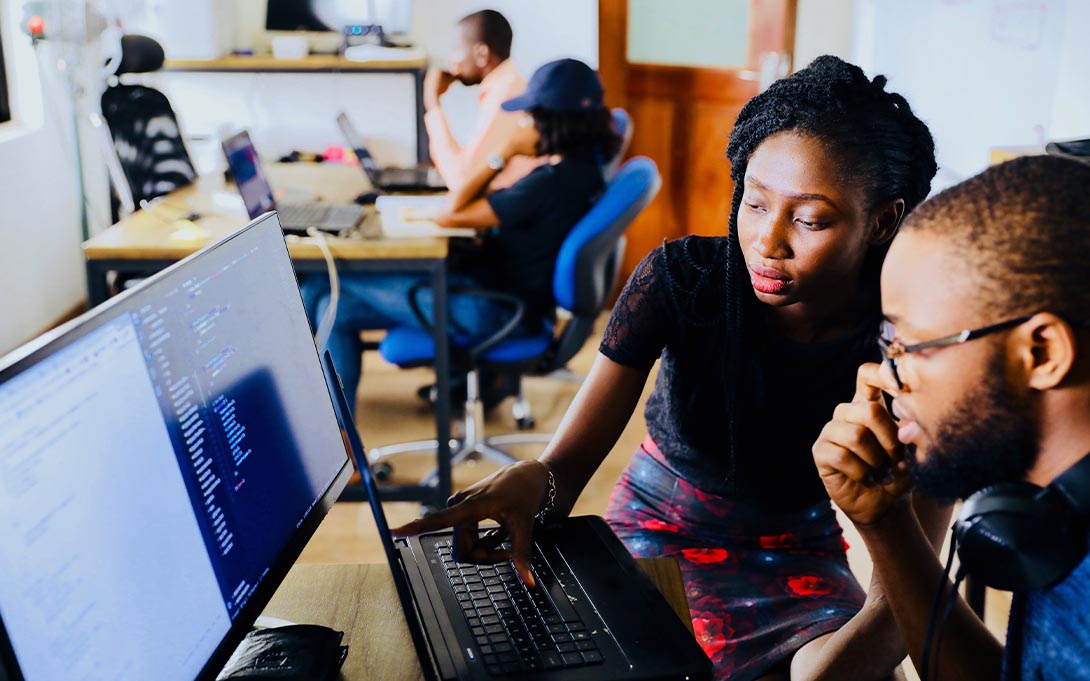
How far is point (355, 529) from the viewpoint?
261 cm

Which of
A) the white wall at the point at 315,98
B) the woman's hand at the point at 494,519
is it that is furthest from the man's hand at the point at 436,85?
the woman's hand at the point at 494,519

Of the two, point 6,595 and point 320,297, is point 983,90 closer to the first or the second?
point 320,297

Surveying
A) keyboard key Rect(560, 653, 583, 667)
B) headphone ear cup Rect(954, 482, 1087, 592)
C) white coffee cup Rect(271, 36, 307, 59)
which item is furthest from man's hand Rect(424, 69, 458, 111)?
headphone ear cup Rect(954, 482, 1087, 592)

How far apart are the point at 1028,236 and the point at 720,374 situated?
0.65 meters

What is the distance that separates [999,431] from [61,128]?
4.06m

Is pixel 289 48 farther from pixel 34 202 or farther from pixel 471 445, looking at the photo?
pixel 471 445

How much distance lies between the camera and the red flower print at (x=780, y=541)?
1.39 metres

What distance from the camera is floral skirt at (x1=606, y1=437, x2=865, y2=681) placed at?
3.97ft

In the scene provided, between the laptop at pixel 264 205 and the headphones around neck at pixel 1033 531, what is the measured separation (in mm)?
2014

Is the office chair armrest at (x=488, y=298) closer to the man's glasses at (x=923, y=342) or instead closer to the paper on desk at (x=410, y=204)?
the paper on desk at (x=410, y=204)

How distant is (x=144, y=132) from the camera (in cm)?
313

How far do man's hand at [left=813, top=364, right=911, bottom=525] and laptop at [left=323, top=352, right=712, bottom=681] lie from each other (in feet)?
0.67

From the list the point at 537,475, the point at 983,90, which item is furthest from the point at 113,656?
the point at 983,90

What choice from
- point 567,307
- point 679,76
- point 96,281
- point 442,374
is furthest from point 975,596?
point 679,76
